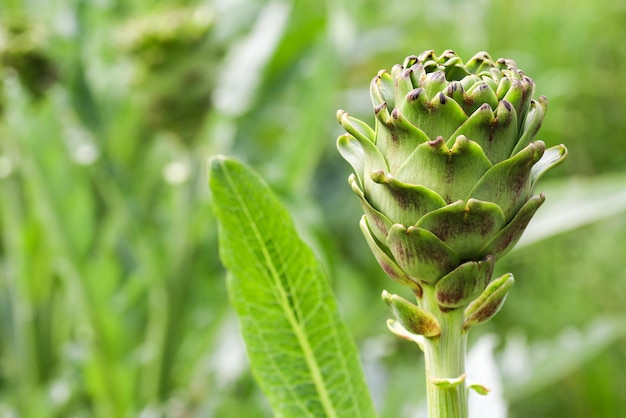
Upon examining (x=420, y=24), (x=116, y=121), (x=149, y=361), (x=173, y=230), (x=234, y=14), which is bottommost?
(x=149, y=361)

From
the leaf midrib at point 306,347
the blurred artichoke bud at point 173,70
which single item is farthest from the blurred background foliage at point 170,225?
the leaf midrib at point 306,347

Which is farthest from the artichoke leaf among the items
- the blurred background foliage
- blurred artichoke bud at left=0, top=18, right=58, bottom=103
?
blurred artichoke bud at left=0, top=18, right=58, bottom=103

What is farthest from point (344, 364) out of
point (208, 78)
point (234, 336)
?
point (234, 336)

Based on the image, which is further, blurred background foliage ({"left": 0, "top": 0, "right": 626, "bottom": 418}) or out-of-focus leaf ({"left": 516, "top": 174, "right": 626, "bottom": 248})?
out-of-focus leaf ({"left": 516, "top": 174, "right": 626, "bottom": 248})

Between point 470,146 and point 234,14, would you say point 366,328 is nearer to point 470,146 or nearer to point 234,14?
point 234,14

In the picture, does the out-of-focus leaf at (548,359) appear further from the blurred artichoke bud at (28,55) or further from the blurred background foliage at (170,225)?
the blurred artichoke bud at (28,55)

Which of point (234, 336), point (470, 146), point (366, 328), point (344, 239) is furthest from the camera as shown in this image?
point (344, 239)

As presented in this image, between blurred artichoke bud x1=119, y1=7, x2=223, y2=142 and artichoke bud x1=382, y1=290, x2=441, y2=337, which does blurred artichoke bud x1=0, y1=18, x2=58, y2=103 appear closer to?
→ blurred artichoke bud x1=119, y1=7, x2=223, y2=142

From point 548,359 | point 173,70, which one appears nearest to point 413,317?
point 173,70
